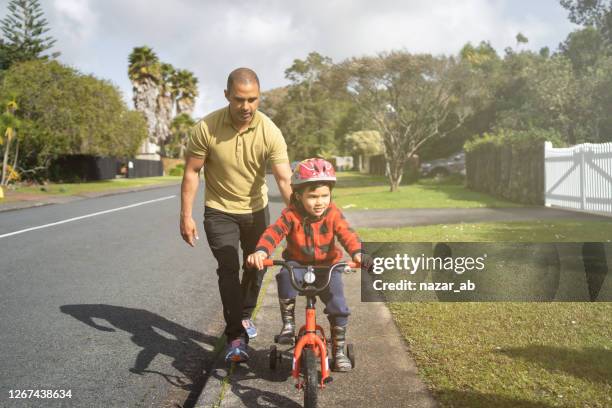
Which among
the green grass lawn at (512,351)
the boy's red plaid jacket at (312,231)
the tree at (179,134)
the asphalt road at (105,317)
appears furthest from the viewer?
the tree at (179,134)

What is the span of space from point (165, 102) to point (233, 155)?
219 ft

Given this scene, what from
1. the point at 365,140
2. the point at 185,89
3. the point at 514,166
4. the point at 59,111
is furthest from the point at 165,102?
the point at 514,166

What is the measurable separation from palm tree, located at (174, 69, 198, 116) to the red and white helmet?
6910cm

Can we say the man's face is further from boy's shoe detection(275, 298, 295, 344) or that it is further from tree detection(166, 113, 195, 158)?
tree detection(166, 113, 195, 158)

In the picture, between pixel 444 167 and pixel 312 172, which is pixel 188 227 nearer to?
pixel 312 172

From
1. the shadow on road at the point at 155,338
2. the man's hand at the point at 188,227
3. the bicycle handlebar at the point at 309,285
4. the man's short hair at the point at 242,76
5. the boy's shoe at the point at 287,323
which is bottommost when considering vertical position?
the shadow on road at the point at 155,338

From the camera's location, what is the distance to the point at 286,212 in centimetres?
396

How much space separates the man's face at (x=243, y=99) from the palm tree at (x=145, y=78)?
58.8 metres

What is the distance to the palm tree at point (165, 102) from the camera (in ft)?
222

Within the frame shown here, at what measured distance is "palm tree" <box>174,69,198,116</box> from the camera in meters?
70.2

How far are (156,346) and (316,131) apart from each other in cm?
6855

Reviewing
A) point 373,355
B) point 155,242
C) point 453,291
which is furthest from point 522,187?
point 373,355

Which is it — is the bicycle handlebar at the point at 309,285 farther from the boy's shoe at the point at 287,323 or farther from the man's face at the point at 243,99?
the man's face at the point at 243,99

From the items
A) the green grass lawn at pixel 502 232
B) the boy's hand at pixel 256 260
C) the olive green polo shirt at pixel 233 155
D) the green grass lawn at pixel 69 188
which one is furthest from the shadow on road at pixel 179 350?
the green grass lawn at pixel 69 188
